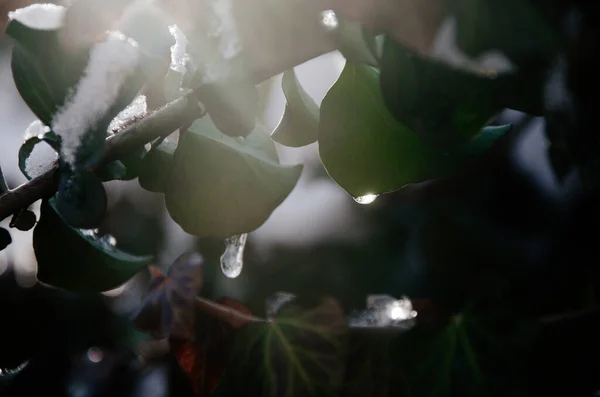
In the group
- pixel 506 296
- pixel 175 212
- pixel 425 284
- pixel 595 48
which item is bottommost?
pixel 425 284

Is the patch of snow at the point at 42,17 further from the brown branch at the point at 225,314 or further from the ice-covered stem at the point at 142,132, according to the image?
the brown branch at the point at 225,314

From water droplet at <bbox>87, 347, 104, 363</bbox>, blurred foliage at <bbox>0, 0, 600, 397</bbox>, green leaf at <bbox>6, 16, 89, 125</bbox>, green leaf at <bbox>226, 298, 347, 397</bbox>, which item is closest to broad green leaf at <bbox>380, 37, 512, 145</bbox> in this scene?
blurred foliage at <bbox>0, 0, 600, 397</bbox>

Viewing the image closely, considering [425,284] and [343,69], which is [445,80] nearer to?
[343,69]

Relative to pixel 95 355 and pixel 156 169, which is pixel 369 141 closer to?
pixel 156 169

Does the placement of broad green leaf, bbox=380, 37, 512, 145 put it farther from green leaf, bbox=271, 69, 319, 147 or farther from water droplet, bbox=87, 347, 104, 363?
water droplet, bbox=87, 347, 104, 363

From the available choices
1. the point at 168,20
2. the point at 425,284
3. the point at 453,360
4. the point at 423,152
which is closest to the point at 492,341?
the point at 453,360

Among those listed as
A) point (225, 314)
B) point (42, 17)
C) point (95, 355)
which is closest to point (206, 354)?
point (225, 314)

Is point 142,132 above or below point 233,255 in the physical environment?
above
